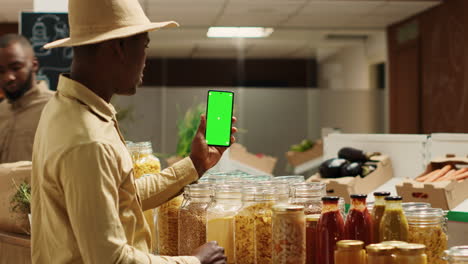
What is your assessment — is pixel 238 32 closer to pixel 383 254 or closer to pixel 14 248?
pixel 14 248

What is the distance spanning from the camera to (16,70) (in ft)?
12.1

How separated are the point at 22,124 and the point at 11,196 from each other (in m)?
1.27

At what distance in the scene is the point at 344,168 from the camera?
9.87 ft

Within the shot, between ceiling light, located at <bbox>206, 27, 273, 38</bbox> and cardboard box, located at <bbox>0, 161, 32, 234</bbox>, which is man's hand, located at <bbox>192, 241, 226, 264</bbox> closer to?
cardboard box, located at <bbox>0, 161, 32, 234</bbox>

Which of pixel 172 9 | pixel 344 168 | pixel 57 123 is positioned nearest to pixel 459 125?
pixel 172 9

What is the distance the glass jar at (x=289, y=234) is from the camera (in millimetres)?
1549

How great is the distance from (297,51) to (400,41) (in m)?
1.99

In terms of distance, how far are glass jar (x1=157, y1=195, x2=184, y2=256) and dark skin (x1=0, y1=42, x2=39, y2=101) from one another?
1963 mm

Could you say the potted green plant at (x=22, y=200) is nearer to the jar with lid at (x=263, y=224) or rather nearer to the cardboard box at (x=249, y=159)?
the jar with lid at (x=263, y=224)

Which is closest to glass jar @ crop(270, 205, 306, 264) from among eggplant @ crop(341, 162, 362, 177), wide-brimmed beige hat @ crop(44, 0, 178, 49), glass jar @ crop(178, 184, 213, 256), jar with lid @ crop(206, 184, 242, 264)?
jar with lid @ crop(206, 184, 242, 264)

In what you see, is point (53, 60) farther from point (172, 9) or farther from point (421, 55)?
point (421, 55)

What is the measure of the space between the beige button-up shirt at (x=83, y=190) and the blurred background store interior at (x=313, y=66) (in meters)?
5.82

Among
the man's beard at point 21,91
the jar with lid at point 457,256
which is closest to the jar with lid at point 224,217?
the jar with lid at point 457,256

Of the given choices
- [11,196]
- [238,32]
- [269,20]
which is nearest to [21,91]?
[11,196]
